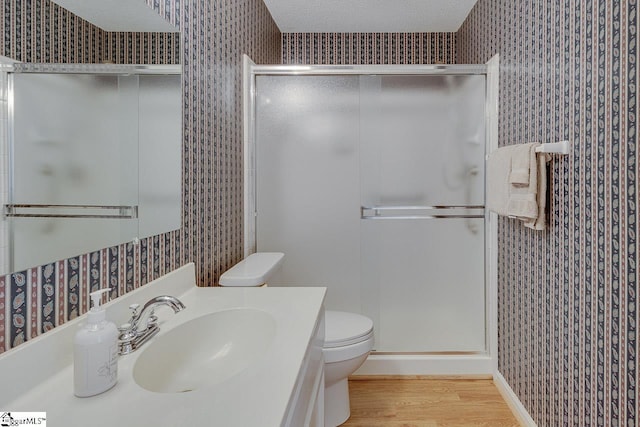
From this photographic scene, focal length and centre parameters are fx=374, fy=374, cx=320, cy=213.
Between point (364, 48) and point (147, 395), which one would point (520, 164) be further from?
point (364, 48)

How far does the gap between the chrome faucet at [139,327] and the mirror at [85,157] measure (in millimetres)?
188

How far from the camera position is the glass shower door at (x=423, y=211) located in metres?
2.21

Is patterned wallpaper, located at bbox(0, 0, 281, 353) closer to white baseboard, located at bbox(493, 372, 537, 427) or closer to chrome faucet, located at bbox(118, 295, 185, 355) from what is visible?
chrome faucet, located at bbox(118, 295, 185, 355)

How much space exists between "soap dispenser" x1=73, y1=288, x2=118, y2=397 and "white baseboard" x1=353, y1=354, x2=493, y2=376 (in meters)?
1.82

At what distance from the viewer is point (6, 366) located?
2.13 feet

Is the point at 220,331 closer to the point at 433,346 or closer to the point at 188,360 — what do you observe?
the point at 188,360

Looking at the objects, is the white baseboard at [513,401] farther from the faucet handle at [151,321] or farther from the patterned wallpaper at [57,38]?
the patterned wallpaper at [57,38]

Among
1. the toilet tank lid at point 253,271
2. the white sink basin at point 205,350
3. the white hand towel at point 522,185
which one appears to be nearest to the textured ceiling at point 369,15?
the white hand towel at point 522,185

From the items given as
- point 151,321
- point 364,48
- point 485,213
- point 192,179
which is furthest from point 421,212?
point 151,321

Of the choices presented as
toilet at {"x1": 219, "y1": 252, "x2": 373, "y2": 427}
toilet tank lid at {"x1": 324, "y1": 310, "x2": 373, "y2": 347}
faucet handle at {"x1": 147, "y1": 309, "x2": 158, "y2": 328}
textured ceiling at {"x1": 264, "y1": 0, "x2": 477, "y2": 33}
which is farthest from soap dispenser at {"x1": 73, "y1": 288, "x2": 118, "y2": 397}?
textured ceiling at {"x1": 264, "y1": 0, "x2": 477, "y2": 33}

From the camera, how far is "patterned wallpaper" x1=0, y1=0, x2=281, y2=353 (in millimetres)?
719

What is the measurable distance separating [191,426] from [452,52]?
3116 mm

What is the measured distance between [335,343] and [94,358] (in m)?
1.16

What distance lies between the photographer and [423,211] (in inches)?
88.2
